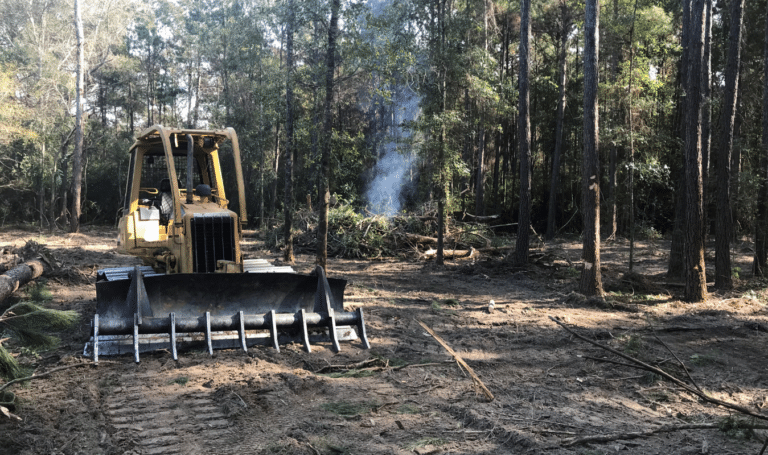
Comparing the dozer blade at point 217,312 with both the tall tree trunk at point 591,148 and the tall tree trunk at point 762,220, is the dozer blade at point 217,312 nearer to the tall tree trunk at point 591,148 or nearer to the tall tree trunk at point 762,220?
the tall tree trunk at point 591,148

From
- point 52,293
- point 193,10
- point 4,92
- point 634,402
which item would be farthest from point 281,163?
point 634,402

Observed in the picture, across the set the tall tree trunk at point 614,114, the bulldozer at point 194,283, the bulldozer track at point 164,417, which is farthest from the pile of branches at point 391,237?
the bulldozer track at point 164,417

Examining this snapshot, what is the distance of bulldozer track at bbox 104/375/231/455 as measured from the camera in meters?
4.67

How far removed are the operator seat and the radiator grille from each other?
1.25m

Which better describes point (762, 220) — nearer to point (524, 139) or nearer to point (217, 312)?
point (524, 139)

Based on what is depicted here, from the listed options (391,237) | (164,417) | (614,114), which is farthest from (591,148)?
(614,114)

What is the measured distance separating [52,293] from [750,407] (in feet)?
38.5

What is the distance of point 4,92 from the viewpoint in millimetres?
24344

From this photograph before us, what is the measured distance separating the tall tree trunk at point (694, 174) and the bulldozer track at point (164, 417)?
10376 millimetres

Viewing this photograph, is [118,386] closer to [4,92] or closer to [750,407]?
[750,407]

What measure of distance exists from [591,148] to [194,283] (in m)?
8.70

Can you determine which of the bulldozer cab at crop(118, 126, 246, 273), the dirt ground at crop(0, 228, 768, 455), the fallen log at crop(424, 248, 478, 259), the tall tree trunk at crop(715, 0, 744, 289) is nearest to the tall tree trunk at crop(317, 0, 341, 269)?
the dirt ground at crop(0, 228, 768, 455)

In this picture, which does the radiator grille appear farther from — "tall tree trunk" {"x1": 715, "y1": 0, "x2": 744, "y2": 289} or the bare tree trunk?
"tall tree trunk" {"x1": 715, "y1": 0, "x2": 744, "y2": 289}

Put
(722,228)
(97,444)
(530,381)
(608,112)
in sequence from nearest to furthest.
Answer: (97,444), (530,381), (722,228), (608,112)
